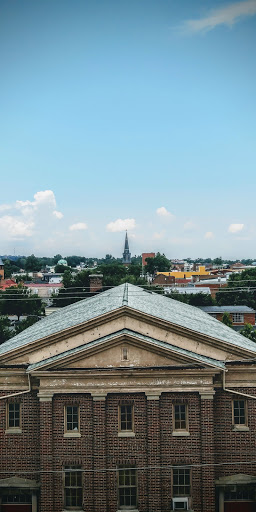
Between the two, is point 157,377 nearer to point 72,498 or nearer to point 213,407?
point 213,407

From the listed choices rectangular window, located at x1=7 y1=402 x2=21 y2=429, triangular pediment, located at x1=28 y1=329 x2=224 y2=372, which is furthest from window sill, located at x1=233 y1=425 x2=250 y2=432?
rectangular window, located at x1=7 y1=402 x2=21 y2=429

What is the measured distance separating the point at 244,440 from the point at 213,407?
1.70 m

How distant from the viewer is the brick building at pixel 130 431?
61.6 feet

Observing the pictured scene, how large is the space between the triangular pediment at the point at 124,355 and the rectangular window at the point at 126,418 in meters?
1.62

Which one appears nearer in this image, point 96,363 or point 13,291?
point 96,363

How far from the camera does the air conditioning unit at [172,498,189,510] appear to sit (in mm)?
18750

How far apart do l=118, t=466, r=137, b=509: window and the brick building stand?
1.5 inches

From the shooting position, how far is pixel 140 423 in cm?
1895

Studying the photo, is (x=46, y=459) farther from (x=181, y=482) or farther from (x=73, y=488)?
(x=181, y=482)

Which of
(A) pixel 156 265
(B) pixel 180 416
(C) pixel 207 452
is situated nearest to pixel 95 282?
(B) pixel 180 416

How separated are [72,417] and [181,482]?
4.73 m

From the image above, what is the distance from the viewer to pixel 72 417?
62.8 feet

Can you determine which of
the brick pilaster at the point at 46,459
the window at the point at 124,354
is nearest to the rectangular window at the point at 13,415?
the brick pilaster at the point at 46,459

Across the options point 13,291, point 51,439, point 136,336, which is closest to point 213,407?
point 136,336
